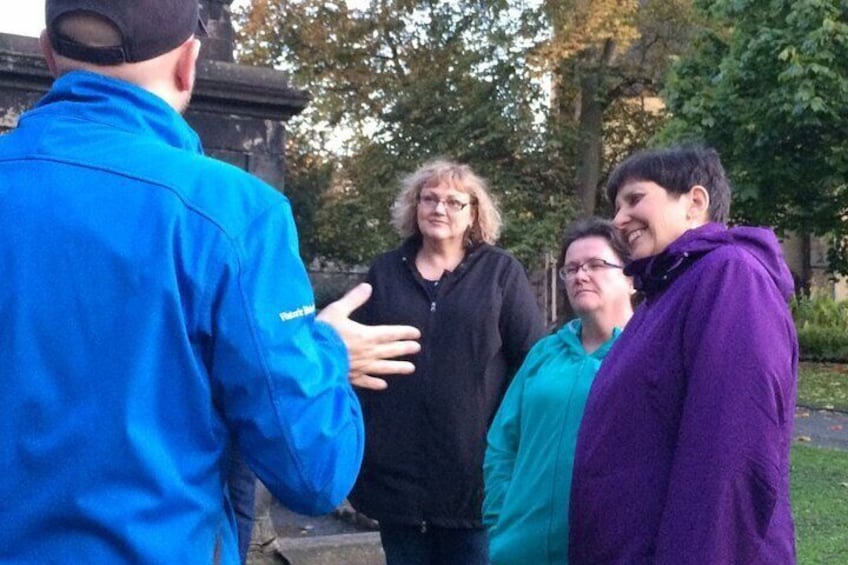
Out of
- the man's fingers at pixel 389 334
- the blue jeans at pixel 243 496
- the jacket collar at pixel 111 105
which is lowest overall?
the blue jeans at pixel 243 496

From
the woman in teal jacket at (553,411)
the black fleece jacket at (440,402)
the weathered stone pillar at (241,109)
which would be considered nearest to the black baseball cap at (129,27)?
the woman in teal jacket at (553,411)

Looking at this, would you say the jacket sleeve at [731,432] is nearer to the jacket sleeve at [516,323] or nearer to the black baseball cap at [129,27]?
the black baseball cap at [129,27]

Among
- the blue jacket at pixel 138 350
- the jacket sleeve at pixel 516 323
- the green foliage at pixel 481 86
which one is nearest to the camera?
the blue jacket at pixel 138 350

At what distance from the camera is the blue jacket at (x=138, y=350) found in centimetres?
149

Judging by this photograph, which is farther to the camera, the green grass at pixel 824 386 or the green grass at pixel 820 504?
the green grass at pixel 824 386

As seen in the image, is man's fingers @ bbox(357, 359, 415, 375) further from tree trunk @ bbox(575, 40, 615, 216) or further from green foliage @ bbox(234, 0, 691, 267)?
tree trunk @ bbox(575, 40, 615, 216)

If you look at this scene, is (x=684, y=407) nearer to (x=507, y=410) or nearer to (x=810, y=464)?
(x=507, y=410)

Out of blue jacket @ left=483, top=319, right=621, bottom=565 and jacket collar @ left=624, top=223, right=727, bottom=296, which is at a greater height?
jacket collar @ left=624, top=223, right=727, bottom=296

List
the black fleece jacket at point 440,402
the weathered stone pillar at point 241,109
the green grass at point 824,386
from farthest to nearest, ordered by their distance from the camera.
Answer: the green grass at point 824,386, the weathered stone pillar at point 241,109, the black fleece jacket at point 440,402

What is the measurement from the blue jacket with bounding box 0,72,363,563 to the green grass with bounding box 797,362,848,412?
1446 centimetres

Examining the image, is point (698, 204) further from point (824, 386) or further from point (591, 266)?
point (824, 386)

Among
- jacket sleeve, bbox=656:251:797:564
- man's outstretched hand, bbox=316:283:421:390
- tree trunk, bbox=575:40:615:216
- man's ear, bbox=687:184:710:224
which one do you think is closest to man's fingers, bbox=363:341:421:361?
man's outstretched hand, bbox=316:283:421:390

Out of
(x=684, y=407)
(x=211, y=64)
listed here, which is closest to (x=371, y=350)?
(x=684, y=407)

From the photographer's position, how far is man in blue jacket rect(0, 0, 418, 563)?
149 centimetres
